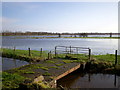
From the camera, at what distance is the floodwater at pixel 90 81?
27.8 feet

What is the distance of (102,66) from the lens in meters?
11.1

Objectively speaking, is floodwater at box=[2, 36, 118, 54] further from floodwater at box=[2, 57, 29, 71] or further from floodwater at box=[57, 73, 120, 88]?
floodwater at box=[2, 57, 29, 71]

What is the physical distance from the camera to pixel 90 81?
9195 mm

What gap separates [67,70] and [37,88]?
4075 mm

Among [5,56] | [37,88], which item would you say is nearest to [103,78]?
[37,88]

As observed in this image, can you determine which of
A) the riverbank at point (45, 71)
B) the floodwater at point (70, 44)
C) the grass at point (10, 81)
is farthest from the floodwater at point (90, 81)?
the floodwater at point (70, 44)

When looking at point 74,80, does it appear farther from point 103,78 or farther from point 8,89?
point 8,89

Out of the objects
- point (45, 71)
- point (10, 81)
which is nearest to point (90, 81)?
point (45, 71)

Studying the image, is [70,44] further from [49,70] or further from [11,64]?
[49,70]

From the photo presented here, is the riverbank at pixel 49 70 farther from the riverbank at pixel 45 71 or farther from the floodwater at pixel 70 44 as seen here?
the floodwater at pixel 70 44

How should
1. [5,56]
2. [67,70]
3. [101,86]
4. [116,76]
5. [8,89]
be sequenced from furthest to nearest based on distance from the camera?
[5,56], [116,76], [67,70], [101,86], [8,89]

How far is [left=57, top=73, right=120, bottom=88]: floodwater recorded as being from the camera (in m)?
8.47

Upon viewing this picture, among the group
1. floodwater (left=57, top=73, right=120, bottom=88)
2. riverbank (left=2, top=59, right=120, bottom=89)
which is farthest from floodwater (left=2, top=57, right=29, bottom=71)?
floodwater (left=57, top=73, right=120, bottom=88)

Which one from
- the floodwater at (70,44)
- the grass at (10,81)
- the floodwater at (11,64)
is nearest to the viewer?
the grass at (10,81)
